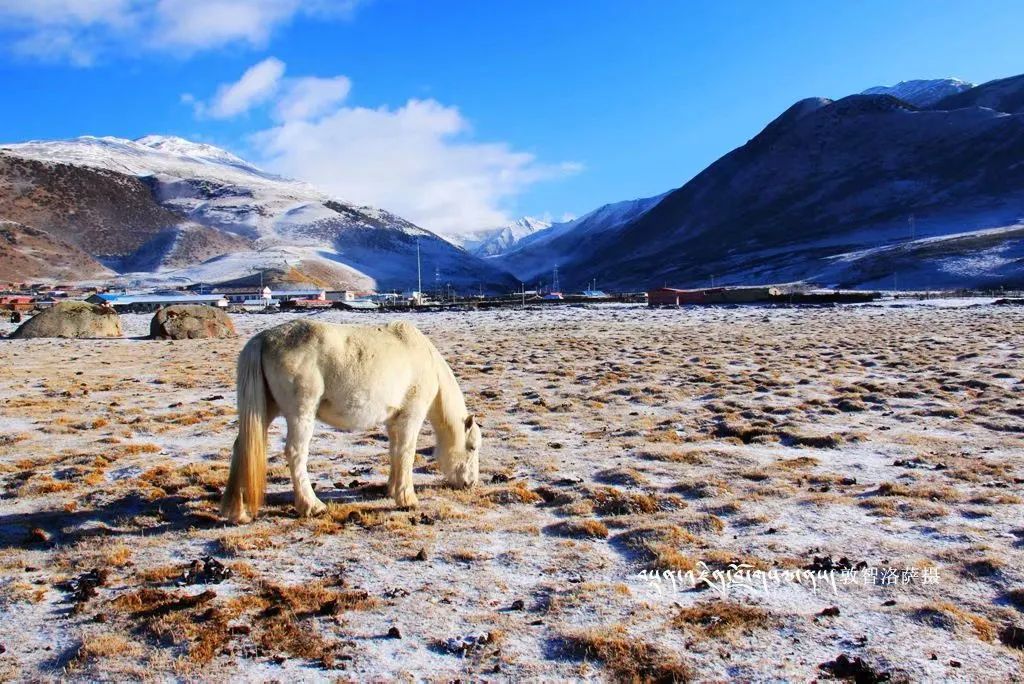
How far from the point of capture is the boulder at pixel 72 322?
39.9 m

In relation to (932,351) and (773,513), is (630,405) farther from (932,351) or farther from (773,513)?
(932,351)

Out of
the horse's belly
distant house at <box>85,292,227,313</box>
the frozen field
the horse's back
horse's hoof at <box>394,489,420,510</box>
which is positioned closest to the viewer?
the frozen field

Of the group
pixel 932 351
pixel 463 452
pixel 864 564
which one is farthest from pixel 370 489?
pixel 932 351

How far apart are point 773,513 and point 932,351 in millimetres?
22453

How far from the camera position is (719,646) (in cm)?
558

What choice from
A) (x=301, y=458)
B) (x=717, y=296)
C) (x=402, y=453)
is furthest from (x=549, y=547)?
(x=717, y=296)

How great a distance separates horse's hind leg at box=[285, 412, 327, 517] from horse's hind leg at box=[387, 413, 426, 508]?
987 mm

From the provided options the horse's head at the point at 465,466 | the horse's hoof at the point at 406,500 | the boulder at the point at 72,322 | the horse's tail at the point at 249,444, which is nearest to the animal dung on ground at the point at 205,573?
the horse's tail at the point at 249,444

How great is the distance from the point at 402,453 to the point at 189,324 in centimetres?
3625

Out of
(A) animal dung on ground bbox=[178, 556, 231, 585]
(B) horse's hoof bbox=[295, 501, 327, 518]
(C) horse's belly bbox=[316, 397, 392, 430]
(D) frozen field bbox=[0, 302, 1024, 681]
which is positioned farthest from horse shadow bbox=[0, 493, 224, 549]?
(C) horse's belly bbox=[316, 397, 392, 430]

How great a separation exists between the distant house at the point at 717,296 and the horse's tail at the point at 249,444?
76.4 m

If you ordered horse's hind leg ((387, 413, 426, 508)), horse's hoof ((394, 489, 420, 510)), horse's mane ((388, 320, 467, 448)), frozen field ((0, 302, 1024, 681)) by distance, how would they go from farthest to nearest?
1. horse's mane ((388, 320, 467, 448))
2. horse's hind leg ((387, 413, 426, 508))
3. horse's hoof ((394, 489, 420, 510))
4. frozen field ((0, 302, 1024, 681))

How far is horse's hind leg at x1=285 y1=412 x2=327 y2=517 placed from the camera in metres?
8.21

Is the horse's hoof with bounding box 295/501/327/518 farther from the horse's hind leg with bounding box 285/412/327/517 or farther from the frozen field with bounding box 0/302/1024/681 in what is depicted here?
the frozen field with bounding box 0/302/1024/681
